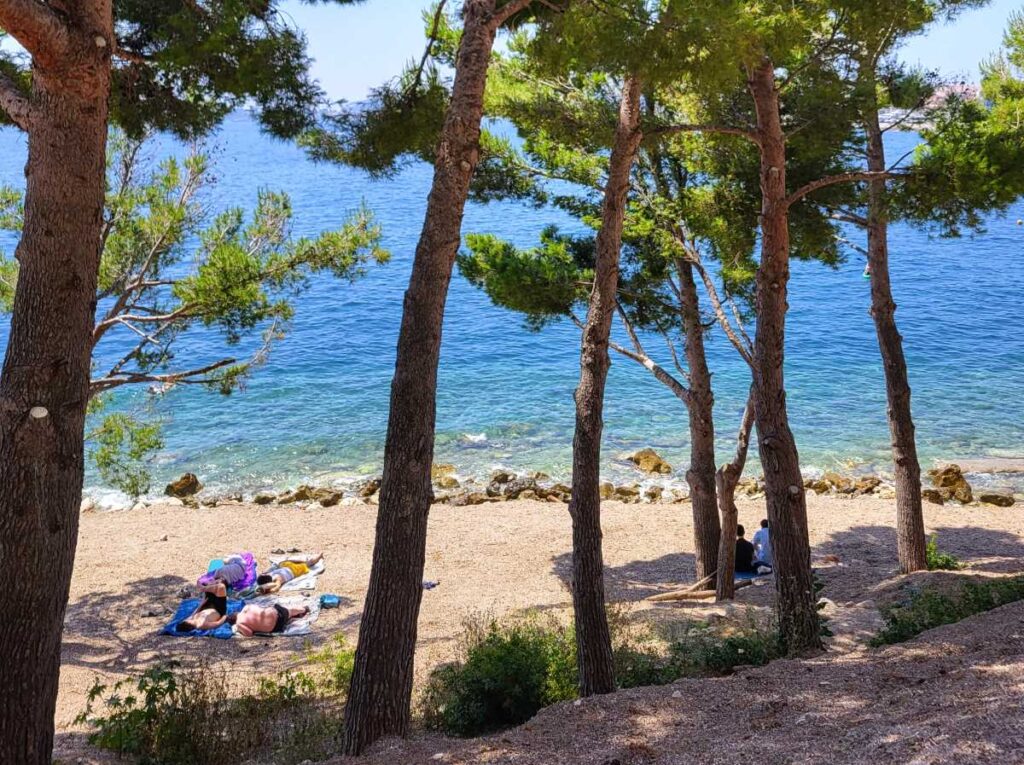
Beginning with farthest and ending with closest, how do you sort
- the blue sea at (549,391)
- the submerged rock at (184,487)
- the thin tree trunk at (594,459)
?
the blue sea at (549,391) → the submerged rock at (184,487) → the thin tree trunk at (594,459)

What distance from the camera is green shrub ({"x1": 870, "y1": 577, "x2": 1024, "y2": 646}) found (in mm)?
7293

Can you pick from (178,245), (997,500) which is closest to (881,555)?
(997,500)

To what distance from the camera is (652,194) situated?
10703 mm

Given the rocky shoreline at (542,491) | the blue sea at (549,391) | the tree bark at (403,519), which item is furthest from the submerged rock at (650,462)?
the tree bark at (403,519)

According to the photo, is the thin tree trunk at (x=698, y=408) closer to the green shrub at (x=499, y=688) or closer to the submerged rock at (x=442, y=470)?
the green shrub at (x=499, y=688)

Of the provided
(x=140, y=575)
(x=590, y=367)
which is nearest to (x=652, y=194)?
(x=590, y=367)

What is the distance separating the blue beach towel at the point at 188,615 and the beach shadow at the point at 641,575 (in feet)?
15.1

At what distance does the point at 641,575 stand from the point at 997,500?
801cm

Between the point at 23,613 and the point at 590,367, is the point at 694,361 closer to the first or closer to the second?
the point at 590,367

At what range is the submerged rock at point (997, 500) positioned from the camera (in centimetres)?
1603

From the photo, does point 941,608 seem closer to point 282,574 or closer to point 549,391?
point 282,574

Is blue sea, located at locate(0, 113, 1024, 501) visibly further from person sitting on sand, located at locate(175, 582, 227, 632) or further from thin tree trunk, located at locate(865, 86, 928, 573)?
person sitting on sand, located at locate(175, 582, 227, 632)

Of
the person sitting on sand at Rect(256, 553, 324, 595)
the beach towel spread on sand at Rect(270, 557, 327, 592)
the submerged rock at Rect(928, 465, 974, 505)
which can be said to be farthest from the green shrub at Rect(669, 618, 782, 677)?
the submerged rock at Rect(928, 465, 974, 505)

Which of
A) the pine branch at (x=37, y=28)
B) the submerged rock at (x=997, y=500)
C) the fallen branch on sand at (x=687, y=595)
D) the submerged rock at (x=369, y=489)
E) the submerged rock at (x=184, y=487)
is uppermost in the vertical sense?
the pine branch at (x=37, y=28)
